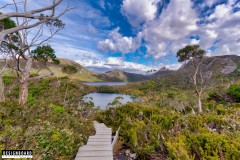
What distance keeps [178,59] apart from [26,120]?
20954 mm

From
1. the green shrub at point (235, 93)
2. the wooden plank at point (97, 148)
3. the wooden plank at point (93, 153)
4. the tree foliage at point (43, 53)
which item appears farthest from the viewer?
the green shrub at point (235, 93)

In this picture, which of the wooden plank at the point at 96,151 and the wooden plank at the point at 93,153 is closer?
the wooden plank at the point at 96,151

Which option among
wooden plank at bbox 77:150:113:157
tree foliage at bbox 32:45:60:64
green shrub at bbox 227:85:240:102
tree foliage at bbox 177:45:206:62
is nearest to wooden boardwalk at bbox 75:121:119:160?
wooden plank at bbox 77:150:113:157

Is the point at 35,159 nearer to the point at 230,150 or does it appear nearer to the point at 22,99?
the point at 230,150

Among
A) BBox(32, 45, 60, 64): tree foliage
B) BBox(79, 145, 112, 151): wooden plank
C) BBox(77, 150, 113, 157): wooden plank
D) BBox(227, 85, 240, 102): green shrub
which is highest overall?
BBox(32, 45, 60, 64): tree foliage

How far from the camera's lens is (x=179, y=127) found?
6105mm

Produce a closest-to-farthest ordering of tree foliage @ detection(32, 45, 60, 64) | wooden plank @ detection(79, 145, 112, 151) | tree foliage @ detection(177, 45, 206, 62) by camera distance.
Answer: wooden plank @ detection(79, 145, 112, 151), tree foliage @ detection(32, 45, 60, 64), tree foliage @ detection(177, 45, 206, 62)

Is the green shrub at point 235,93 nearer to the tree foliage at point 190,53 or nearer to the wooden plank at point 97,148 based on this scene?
the tree foliage at point 190,53

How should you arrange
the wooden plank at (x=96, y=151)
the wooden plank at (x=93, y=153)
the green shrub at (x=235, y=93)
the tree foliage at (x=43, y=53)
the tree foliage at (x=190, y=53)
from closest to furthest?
the wooden plank at (x=96, y=151), the wooden plank at (x=93, y=153), the tree foliage at (x=43, y=53), the tree foliage at (x=190, y=53), the green shrub at (x=235, y=93)

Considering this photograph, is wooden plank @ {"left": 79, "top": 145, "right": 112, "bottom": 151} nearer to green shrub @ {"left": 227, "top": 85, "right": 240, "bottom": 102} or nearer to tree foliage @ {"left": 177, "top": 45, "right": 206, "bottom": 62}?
tree foliage @ {"left": 177, "top": 45, "right": 206, "bottom": 62}

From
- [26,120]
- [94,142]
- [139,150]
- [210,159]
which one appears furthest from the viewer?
[139,150]

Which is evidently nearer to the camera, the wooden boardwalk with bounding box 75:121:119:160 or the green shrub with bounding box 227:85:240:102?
the wooden boardwalk with bounding box 75:121:119:160

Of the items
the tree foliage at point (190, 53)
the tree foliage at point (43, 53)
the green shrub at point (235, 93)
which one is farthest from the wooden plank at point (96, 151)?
the green shrub at point (235, 93)

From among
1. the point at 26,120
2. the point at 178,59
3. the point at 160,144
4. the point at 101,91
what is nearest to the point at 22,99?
the point at 26,120
